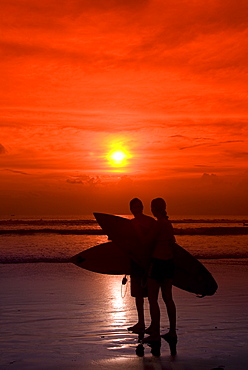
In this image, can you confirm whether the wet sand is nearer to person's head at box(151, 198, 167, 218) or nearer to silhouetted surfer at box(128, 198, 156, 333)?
silhouetted surfer at box(128, 198, 156, 333)

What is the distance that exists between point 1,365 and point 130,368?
132 centimetres

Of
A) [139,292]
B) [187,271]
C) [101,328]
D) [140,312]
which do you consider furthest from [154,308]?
[187,271]

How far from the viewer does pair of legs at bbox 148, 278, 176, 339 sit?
20.2ft

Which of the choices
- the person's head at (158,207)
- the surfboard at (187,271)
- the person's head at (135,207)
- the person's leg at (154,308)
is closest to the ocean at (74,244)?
the surfboard at (187,271)

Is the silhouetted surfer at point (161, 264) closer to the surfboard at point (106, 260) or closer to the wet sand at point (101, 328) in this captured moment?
the wet sand at point (101, 328)

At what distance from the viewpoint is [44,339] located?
618 cm

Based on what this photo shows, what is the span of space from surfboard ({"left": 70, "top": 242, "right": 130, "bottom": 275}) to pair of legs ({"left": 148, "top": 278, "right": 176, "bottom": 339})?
56.6 inches

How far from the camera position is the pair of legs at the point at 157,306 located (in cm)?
616

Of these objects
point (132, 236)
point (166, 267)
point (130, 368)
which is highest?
point (132, 236)

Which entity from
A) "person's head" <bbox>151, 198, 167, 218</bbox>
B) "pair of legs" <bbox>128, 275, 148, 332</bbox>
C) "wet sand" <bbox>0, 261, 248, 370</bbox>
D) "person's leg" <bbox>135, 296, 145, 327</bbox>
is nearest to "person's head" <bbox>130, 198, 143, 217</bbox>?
"person's head" <bbox>151, 198, 167, 218</bbox>

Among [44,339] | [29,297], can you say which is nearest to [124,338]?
[44,339]

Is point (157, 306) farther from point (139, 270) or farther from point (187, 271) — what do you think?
point (187, 271)

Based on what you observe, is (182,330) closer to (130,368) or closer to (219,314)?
(219,314)

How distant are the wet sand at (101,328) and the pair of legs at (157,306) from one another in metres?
0.24
